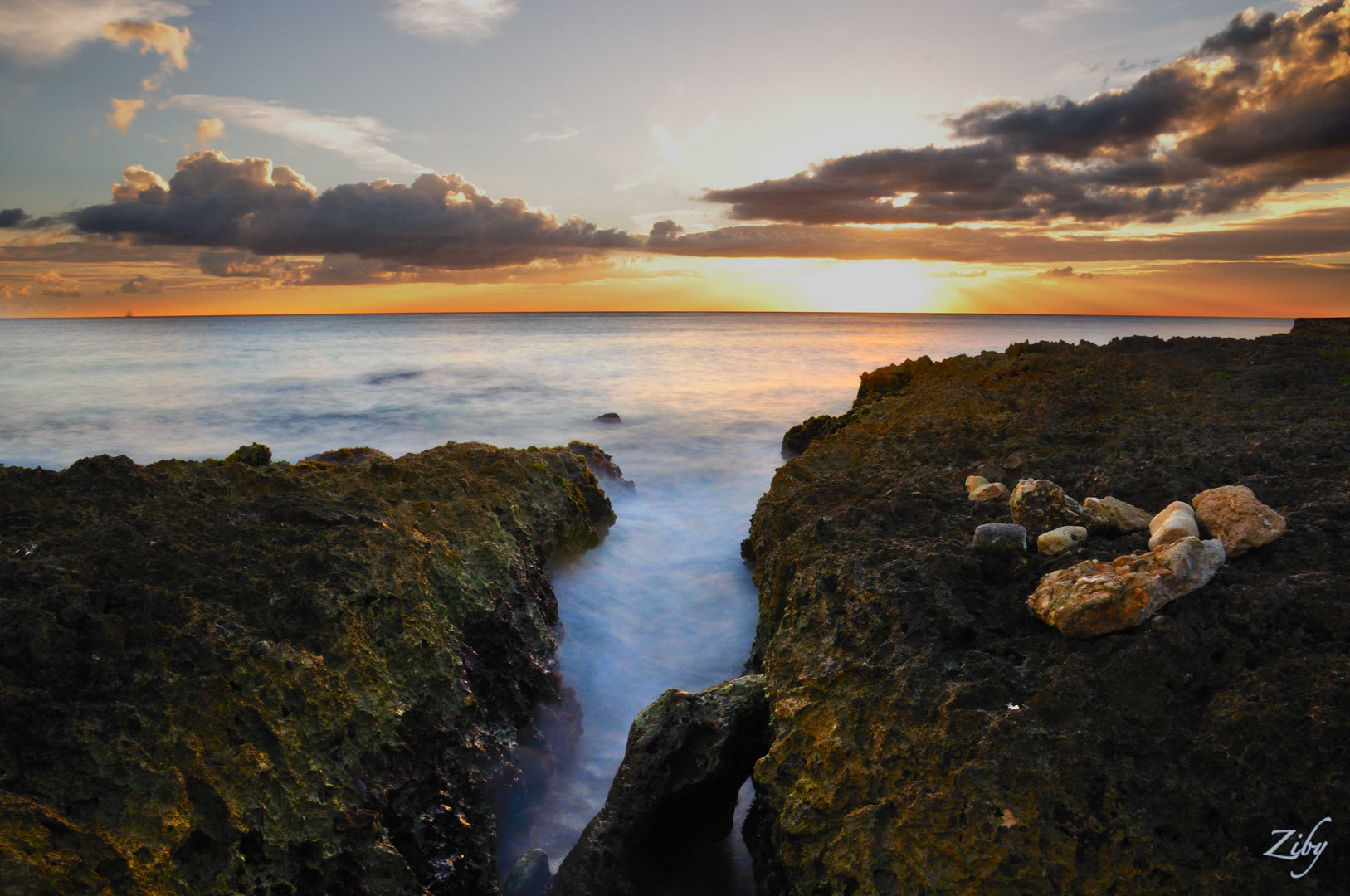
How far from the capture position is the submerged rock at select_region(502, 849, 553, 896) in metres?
3.87

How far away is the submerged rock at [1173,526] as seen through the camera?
340 cm

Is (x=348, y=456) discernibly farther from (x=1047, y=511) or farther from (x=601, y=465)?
(x=1047, y=511)

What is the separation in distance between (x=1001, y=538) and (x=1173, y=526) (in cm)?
79

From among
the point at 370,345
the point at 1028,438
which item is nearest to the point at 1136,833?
the point at 1028,438

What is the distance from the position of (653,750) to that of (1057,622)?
2.21 m

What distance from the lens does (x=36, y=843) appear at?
2314 millimetres

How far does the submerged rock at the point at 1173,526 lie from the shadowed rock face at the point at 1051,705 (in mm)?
109

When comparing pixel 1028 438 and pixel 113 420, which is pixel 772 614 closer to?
pixel 1028 438

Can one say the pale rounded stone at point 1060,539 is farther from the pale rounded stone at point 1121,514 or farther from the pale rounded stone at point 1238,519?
the pale rounded stone at point 1238,519

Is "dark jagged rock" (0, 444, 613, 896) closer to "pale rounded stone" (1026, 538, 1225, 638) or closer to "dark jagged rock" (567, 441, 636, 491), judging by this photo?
"pale rounded stone" (1026, 538, 1225, 638)

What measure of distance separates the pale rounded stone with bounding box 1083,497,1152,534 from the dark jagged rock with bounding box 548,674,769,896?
219 centimetres
